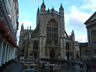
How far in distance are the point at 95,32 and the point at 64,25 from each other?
14263 millimetres

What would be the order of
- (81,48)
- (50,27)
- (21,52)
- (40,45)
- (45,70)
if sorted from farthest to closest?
(21,52)
(81,48)
(50,27)
(40,45)
(45,70)

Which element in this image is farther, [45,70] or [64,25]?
[64,25]

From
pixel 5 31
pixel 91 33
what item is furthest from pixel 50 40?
pixel 5 31

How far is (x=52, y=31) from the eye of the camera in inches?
1686

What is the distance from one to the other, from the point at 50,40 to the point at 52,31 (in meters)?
4.03

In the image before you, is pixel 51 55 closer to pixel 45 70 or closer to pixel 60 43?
pixel 60 43

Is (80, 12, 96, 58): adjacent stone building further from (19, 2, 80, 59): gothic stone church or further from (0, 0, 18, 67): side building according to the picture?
(0, 0, 18, 67): side building

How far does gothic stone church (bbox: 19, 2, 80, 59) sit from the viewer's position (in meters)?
39.9

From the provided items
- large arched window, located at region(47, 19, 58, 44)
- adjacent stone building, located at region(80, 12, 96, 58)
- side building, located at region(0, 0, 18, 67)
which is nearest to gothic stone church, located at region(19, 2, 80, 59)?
large arched window, located at region(47, 19, 58, 44)

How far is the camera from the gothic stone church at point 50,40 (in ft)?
131

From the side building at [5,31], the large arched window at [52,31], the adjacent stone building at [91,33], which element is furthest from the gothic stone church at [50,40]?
the side building at [5,31]

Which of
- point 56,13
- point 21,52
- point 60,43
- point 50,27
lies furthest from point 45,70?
point 21,52

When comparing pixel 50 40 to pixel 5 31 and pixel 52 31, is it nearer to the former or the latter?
pixel 52 31

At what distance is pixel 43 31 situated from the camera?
41406 millimetres
